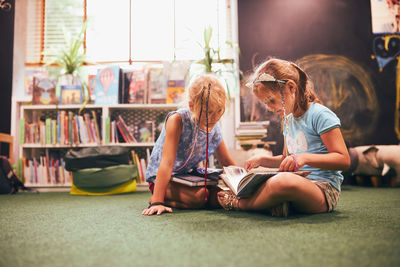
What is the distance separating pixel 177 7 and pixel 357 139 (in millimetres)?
2454

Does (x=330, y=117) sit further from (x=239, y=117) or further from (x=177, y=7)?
(x=177, y=7)

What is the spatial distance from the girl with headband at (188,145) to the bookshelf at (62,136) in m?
1.14

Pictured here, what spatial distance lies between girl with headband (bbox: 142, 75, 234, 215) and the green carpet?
148 millimetres

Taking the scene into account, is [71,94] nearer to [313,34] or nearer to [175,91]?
[175,91]

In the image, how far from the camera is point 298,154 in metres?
1.03

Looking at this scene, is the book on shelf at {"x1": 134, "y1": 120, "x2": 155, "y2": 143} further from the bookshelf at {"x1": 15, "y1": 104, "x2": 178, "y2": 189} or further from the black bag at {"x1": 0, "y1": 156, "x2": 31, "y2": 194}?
the black bag at {"x1": 0, "y1": 156, "x2": 31, "y2": 194}

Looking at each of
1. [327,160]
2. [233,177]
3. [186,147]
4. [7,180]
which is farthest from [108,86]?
[327,160]

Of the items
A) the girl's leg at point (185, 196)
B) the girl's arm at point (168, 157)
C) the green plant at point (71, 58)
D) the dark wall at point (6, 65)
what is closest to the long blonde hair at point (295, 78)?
the girl's arm at point (168, 157)

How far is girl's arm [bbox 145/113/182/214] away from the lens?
4.08ft

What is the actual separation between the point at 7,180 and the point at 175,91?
1.51m

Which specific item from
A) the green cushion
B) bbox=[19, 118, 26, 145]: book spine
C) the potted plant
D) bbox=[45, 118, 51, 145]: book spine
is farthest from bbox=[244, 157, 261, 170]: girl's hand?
bbox=[19, 118, 26, 145]: book spine

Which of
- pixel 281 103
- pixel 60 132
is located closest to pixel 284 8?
pixel 281 103

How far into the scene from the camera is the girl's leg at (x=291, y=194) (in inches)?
38.4

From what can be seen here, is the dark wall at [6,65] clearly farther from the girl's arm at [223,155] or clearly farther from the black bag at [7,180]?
the girl's arm at [223,155]
